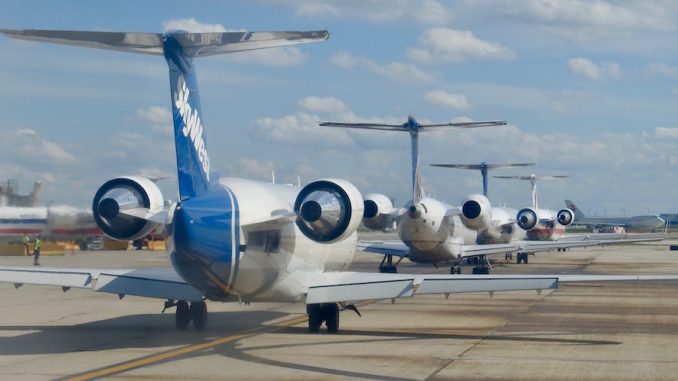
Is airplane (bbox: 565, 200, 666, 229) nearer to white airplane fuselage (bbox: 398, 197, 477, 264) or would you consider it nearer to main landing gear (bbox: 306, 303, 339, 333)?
white airplane fuselage (bbox: 398, 197, 477, 264)

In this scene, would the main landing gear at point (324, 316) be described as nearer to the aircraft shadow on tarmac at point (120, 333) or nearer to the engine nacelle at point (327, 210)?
the aircraft shadow on tarmac at point (120, 333)

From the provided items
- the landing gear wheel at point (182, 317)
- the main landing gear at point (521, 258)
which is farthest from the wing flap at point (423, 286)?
the main landing gear at point (521, 258)

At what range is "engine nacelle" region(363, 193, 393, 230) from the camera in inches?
1575

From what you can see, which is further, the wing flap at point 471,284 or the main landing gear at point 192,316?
the main landing gear at point 192,316

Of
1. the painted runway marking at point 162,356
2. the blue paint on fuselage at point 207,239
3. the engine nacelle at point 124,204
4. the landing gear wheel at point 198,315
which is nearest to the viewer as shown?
the painted runway marking at point 162,356

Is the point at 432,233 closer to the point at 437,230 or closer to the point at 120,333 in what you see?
the point at 437,230

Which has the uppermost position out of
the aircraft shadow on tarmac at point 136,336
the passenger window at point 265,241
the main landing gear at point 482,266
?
the passenger window at point 265,241

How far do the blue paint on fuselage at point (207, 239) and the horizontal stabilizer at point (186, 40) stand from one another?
2714 millimetres

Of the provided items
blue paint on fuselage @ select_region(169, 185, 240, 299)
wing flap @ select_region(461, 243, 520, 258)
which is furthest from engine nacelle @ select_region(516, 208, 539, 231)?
blue paint on fuselage @ select_region(169, 185, 240, 299)

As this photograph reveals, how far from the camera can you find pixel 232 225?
18203 millimetres

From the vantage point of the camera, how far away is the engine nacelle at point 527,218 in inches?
2352

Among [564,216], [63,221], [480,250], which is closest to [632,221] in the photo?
[564,216]

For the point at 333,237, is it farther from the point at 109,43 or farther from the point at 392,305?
the point at 392,305

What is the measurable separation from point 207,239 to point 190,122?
94.7 inches
